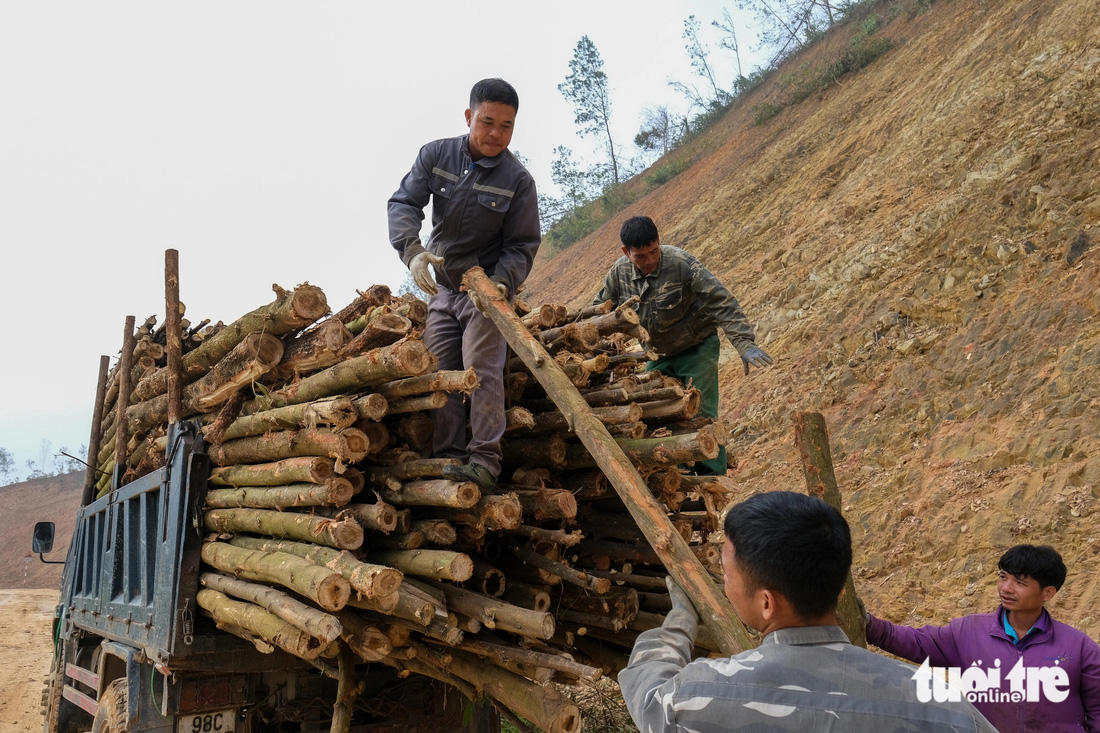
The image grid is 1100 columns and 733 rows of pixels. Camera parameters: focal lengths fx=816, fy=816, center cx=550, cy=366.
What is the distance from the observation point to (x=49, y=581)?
96.6 ft

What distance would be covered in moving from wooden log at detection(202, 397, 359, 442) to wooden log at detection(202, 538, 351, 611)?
511 millimetres

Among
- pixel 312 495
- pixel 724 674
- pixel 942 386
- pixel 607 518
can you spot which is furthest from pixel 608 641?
pixel 942 386

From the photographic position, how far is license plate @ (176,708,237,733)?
3.77m

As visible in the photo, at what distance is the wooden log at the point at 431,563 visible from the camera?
2814 mm

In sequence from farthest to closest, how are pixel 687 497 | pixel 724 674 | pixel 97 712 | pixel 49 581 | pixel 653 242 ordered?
pixel 49 581
pixel 653 242
pixel 97 712
pixel 687 497
pixel 724 674

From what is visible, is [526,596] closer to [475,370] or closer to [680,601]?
[475,370]

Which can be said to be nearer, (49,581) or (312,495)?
(312,495)

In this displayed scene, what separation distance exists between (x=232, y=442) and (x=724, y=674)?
289 cm

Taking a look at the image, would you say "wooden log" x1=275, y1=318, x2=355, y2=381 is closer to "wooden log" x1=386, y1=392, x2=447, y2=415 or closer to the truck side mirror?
"wooden log" x1=386, y1=392, x2=447, y2=415

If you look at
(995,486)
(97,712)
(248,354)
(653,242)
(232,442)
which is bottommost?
(97,712)

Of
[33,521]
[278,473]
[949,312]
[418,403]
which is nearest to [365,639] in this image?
[278,473]

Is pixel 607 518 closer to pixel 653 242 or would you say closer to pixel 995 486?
pixel 653 242

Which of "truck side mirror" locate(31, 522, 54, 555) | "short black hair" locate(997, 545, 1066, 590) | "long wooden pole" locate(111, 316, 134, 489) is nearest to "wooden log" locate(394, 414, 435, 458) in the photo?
"short black hair" locate(997, 545, 1066, 590)

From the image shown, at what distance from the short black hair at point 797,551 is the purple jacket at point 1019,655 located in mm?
1625
